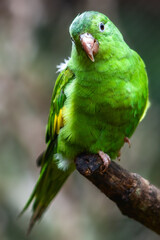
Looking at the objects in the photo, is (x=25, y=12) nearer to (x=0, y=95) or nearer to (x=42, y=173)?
(x=0, y=95)

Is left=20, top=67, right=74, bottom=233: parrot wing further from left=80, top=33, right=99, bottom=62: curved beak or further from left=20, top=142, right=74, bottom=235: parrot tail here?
left=80, top=33, right=99, bottom=62: curved beak

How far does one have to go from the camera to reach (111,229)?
3.90 meters

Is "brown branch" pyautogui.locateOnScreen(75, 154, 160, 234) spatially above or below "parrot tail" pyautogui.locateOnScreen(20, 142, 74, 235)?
above

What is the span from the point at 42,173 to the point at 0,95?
1755 mm

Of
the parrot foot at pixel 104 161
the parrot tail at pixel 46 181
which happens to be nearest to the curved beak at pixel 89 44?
the parrot foot at pixel 104 161

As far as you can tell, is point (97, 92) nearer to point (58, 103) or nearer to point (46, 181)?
point (58, 103)

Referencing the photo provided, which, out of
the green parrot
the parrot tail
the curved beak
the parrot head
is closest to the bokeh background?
the parrot tail

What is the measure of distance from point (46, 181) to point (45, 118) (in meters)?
1.67

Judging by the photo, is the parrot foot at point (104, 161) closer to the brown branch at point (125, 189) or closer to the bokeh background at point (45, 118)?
the brown branch at point (125, 189)

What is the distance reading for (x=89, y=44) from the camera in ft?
6.63

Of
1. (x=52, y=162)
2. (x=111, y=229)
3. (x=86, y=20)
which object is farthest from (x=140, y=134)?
(x=86, y=20)

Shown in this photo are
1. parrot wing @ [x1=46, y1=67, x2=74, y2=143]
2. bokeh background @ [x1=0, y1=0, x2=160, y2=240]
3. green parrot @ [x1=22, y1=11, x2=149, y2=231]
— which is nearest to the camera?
green parrot @ [x1=22, y1=11, x2=149, y2=231]

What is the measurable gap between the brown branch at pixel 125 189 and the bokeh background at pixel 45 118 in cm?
149

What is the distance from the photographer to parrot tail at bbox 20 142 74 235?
264 cm
